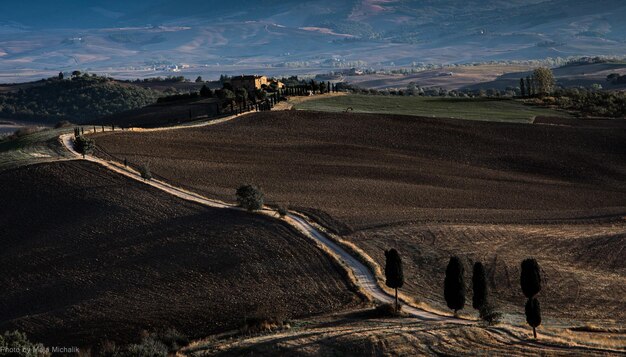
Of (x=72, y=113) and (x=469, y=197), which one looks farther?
(x=72, y=113)

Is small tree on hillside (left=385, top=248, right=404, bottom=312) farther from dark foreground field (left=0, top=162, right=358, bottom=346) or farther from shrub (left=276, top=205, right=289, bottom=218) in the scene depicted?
shrub (left=276, top=205, right=289, bottom=218)

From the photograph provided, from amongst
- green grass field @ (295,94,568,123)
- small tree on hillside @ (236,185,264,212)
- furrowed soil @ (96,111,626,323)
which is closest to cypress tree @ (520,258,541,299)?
furrowed soil @ (96,111,626,323)

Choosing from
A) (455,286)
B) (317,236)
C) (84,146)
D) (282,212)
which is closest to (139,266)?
(317,236)

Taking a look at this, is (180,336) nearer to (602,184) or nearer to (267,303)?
(267,303)

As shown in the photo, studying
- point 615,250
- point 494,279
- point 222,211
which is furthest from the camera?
point 222,211

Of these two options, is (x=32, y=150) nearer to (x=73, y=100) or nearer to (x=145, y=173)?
(x=145, y=173)

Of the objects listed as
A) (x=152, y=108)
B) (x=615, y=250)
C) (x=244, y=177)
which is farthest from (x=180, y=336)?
(x=152, y=108)
